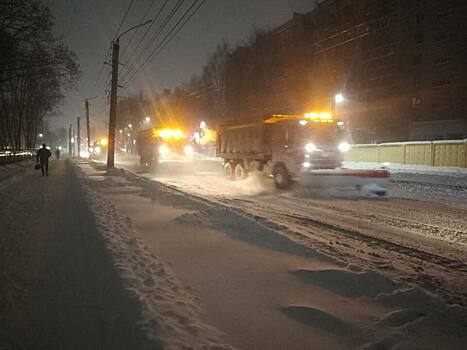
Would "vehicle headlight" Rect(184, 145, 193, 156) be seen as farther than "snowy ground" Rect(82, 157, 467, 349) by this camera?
Yes

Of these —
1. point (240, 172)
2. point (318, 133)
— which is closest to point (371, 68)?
point (240, 172)

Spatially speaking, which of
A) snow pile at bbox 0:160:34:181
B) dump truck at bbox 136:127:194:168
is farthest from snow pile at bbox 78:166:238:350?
dump truck at bbox 136:127:194:168

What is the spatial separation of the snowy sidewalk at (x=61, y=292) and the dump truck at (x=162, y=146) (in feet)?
66.5

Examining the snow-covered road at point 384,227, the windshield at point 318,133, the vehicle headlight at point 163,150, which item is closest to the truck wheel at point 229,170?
the snow-covered road at point 384,227

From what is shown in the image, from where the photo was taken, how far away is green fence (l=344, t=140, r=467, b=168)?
2348cm

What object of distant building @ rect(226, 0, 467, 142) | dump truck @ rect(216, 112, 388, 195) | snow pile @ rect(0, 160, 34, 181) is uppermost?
distant building @ rect(226, 0, 467, 142)

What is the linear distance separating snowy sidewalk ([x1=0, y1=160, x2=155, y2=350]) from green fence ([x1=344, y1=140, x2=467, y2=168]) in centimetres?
2258

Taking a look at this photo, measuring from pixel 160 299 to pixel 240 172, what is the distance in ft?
47.7

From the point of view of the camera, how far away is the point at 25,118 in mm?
58969

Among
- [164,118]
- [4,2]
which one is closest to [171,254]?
[4,2]

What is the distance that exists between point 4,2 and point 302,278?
22.7m

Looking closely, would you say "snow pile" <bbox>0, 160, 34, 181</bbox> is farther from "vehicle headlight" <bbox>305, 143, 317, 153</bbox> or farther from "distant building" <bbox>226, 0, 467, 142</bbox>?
"distant building" <bbox>226, 0, 467, 142</bbox>

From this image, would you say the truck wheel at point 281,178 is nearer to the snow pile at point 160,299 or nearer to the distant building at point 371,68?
the snow pile at point 160,299

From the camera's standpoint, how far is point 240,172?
18562 mm
